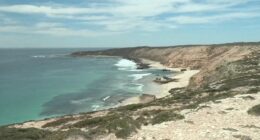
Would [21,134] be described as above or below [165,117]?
below

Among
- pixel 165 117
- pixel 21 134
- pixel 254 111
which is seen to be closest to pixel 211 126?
pixel 165 117

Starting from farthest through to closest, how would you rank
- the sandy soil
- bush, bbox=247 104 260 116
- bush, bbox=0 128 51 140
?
bush, bbox=247 104 260 116 → bush, bbox=0 128 51 140 → the sandy soil

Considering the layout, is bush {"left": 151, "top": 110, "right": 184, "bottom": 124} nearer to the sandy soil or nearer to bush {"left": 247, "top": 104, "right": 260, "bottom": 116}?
the sandy soil

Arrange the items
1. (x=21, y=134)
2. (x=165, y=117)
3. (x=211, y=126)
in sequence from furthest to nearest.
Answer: (x=165, y=117)
(x=21, y=134)
(x=211, y=126)

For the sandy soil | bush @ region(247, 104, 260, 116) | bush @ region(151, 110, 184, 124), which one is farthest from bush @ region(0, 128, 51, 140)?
bush @ region(247, 104, 260, 116)

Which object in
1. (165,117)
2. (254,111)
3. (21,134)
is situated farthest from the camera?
(254,111)

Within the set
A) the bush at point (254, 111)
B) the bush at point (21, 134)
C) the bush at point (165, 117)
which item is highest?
the bush at point (254, 111)

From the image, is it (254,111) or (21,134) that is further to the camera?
(254,111)

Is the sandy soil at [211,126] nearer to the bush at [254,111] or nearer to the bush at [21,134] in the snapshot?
the bush at [254,111]

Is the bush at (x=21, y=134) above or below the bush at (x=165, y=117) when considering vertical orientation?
below

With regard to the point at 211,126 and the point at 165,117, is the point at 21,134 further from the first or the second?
the point at 211,126

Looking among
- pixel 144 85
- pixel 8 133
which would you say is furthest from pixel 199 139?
pixel 144 85

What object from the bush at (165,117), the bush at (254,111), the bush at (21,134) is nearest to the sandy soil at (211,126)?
the bush at (254,111)
